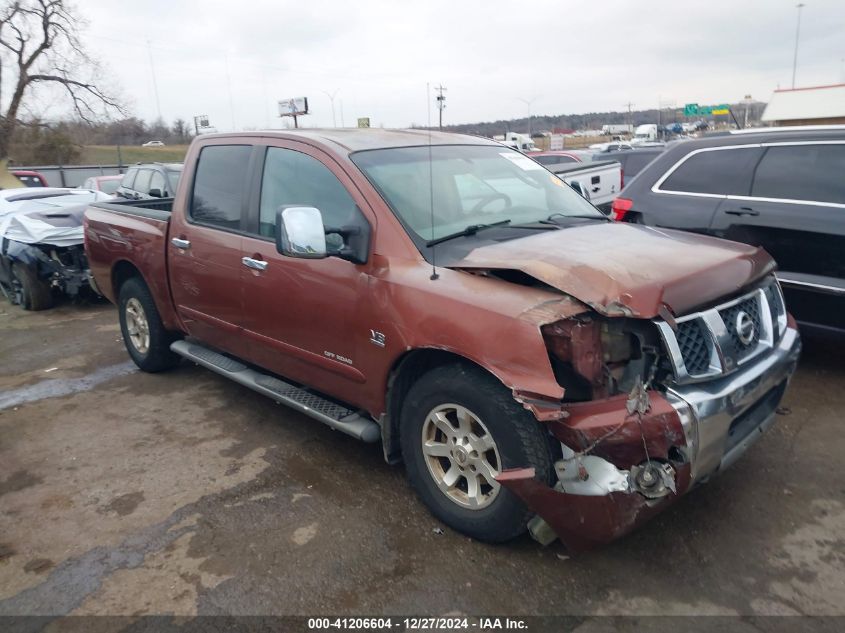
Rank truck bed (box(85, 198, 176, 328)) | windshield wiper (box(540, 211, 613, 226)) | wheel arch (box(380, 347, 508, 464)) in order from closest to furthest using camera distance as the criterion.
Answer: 1. wheel arch (box(380, 347, 508, 464))
2. windshield wiper (box(540, 211, 613, 226))
3. truck bed (box(85, 198, 176, 328))

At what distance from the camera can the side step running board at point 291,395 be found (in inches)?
140

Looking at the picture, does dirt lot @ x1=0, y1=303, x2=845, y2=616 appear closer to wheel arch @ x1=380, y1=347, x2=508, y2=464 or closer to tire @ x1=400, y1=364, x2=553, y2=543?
tire @ x1=400, y1=364, x2=553, y2=543

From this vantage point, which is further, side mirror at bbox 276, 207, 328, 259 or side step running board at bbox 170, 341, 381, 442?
side step running board at bbox 170, 341, 381, 442

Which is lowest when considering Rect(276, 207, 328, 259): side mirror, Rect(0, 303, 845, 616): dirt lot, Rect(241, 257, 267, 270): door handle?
Rect(0, 303, 845, 616): dirt lot

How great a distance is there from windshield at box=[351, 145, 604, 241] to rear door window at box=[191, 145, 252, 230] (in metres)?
1.04

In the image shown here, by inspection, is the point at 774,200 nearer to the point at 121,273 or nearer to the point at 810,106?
the point at 121,273

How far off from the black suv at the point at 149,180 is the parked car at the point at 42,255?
179 centimetres

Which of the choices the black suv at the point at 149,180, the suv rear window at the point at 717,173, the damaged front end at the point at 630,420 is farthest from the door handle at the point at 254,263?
the black suv at the point at 149,180

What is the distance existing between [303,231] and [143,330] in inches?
121

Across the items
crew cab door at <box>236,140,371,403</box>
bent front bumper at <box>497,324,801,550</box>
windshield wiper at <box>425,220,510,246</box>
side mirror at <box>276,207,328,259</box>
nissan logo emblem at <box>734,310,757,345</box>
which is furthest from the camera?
crew cab door at <box>236,140,371,403</box>

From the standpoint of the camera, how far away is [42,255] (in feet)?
27.3

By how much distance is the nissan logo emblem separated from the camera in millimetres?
3012

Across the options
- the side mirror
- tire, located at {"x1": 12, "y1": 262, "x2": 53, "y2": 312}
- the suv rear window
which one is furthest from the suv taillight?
tire, located at {"x1": 12, "y1": 262, "x2": 53, "y2": 312}

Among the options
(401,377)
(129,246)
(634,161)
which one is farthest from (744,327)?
(634,161)
